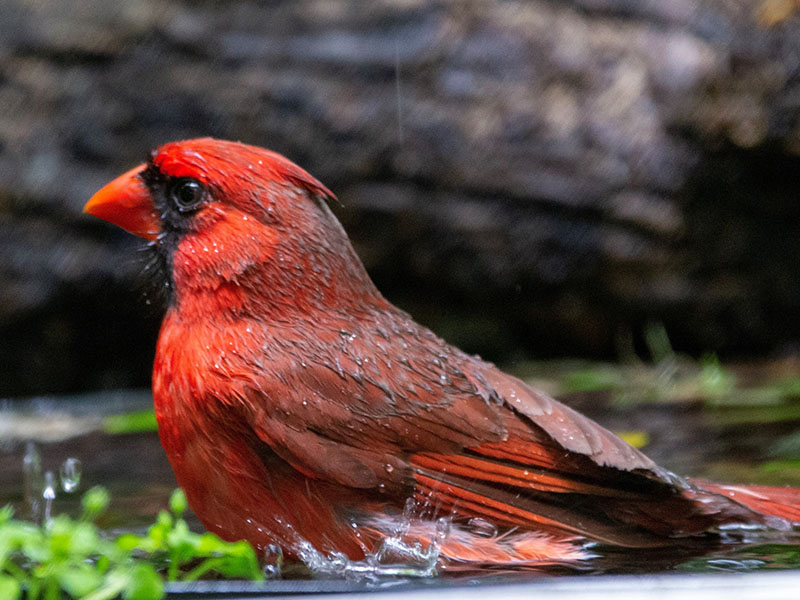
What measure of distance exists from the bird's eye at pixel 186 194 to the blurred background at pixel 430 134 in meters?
2.69

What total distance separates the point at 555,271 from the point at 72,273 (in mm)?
2805

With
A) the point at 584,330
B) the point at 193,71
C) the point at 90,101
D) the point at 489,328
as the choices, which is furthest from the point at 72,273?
the point at 584,330

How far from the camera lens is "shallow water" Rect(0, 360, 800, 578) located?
2.37m

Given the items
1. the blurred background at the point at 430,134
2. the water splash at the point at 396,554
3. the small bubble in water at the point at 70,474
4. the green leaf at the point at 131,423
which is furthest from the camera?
the blurred background at the point at 430,134

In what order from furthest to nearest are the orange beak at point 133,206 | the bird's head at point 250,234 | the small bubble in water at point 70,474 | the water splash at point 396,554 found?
the small bubble in water at point 70,474
the orange beak at point 133,206
the bird's head at point 250,234
the water splash at point 396,554

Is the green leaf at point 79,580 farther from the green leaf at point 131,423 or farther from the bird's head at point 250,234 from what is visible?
the green leaf at point 131,423

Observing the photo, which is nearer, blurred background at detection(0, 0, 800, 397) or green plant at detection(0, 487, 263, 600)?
green plant at detection(0, 487, 263, 600)

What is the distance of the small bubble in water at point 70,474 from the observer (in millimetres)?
3613

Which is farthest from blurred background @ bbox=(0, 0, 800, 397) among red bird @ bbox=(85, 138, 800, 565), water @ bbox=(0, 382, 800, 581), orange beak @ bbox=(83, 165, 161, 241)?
red bird @ bbox=(85, 138, 800, 565)

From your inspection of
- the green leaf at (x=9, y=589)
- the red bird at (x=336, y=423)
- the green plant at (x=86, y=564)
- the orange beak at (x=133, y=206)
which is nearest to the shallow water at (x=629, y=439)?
the red bird at (x=336, y=423)

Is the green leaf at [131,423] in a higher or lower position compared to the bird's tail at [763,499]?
higher

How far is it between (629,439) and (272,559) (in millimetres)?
1960

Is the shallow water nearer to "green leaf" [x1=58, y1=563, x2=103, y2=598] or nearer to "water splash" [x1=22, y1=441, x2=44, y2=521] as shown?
"water splash" [x1=22, y1=441, x2=44, y2=521]

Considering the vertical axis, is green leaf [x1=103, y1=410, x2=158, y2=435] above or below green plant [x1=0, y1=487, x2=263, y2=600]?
above
